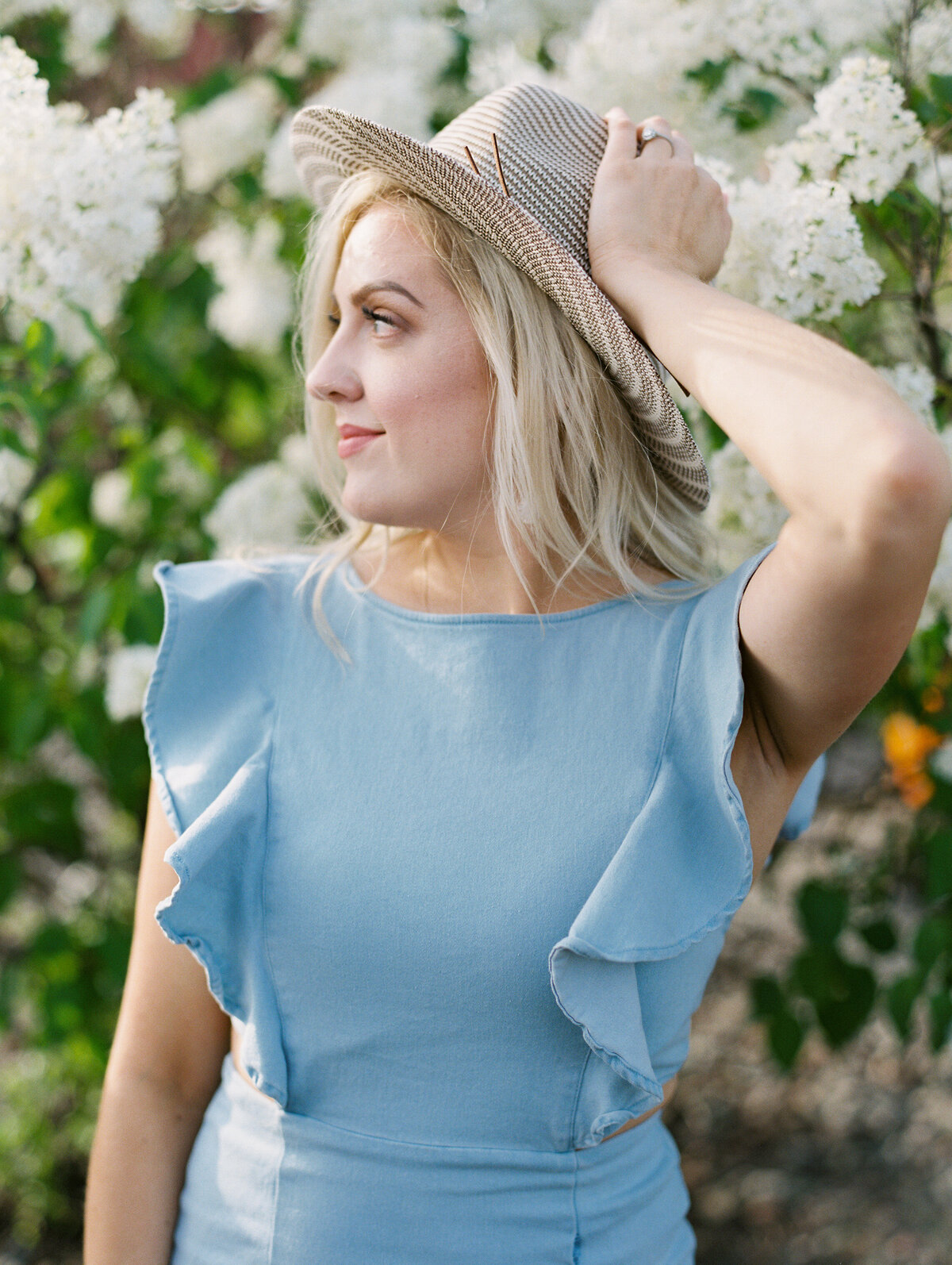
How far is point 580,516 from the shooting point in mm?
1324

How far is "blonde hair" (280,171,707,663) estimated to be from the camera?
4.07ft

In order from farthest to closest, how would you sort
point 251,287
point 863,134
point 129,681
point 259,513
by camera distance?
point 251,287, point 259,513, point 129,681, point 863,134

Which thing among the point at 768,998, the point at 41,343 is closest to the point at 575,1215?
the point at 768,998

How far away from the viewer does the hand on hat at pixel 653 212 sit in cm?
122

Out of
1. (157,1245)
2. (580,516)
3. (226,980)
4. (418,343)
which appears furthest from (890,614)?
(157,1245)

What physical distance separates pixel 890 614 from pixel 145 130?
127cm

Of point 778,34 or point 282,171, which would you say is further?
point 282,171

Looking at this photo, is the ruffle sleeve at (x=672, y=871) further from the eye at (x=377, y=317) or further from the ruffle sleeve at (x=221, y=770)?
the eye at (x=377, y=317)

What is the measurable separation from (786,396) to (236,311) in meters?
1.70

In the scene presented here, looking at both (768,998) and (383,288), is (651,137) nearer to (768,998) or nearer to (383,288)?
(383,288)

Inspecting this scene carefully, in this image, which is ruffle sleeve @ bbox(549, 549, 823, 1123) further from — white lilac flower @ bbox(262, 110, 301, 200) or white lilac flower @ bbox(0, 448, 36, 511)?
white lilac flower @ bbox(262, 110, 301, 200)

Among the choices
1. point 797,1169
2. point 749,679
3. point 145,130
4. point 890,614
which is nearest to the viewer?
point 890,614

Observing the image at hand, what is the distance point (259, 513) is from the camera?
6.69ft

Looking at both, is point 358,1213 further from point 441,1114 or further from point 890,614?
point 890,614
